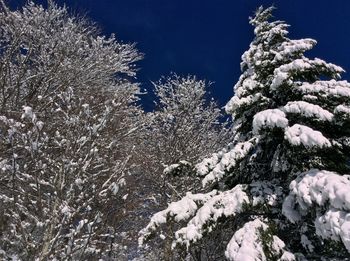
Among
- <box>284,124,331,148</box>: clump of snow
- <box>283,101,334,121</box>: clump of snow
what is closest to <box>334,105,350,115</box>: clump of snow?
<box>283,101,334,121</box>: clump of snow

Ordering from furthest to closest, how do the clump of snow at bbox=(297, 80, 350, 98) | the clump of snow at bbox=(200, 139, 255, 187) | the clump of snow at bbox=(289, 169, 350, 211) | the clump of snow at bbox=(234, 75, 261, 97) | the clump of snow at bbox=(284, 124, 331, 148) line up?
the clump of snow at bbox=(234, 75, 261, 97)
the clump of snow at bbox=(200, 139, 255, 187)
the clump of snow at bbox=(297, 80, 350, 98)
the clump of snow at bbox=(284, 124, 331, 148)
the clump of snow at bbox=(289, 169, 350, 211)

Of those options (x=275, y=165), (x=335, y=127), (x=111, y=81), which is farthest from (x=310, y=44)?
(x=111, y=81)

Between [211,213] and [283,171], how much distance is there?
1601 mm

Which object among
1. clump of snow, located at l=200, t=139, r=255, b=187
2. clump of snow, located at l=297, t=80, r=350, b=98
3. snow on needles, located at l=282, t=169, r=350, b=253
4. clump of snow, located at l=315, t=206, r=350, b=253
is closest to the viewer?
clump of snow, located at l=315, t=206, r=350, b=253

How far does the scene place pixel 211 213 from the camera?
589cm

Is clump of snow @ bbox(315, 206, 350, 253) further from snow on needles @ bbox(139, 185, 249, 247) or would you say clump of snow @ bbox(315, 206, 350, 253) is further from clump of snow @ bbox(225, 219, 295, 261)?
snow on needles @ bbox(139, 185, 249, 247)

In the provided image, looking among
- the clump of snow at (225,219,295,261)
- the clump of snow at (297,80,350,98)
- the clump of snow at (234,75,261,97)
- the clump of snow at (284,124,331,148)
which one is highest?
the clump of snow at (234,75,261,97)

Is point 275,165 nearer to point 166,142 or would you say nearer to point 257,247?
point 257,247

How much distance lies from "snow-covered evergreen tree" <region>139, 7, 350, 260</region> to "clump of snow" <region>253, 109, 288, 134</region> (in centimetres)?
2

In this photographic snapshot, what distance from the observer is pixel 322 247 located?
5.95 m

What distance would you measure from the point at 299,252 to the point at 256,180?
1647 mm

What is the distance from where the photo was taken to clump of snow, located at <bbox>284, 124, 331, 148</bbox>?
206 inches

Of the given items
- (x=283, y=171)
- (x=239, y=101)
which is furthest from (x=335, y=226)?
(x=239, y=101)

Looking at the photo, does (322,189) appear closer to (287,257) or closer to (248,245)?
(287,257)
